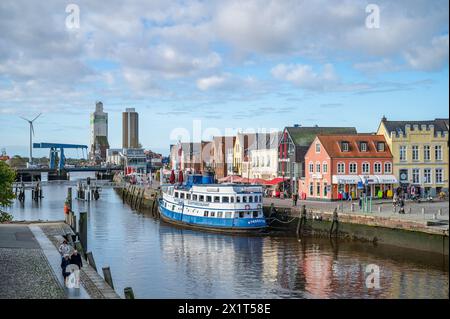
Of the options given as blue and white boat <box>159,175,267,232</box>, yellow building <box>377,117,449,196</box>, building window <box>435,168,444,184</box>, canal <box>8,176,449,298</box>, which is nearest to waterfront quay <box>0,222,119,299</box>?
canal <box>8,176,449,298</box>

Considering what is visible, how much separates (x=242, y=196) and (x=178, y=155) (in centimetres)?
7473

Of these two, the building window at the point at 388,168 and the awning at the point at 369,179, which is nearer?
the awning at the point at 369,179

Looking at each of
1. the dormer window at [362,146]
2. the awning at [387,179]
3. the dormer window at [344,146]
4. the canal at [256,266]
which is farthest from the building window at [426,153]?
the canal at [256,266]

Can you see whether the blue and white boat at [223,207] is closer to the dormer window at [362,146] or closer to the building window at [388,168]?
the dormer window at [362,146]

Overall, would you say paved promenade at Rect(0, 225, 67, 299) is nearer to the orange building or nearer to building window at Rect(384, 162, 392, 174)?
the orange building

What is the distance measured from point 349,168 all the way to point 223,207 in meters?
16.7

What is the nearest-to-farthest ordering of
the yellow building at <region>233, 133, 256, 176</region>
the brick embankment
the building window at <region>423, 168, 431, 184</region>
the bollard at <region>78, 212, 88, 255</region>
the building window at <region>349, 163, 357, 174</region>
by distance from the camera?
the brick embankment
the bollard at <region>78, 212, 88, 255</region>
the building window at <region>349, 163, 357, 174</region>
the building window at <region>423, 168, 431, 184</region>
the yellow building at <region>233, 133, 256, 176</region>

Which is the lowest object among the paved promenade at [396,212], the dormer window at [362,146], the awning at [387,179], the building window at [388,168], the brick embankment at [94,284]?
the brick embankment at [94,284]

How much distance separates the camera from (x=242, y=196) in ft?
167

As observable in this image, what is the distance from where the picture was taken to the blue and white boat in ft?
167

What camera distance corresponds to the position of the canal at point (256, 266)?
29.2 metres

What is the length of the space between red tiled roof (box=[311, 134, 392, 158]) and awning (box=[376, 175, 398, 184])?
2225mm
